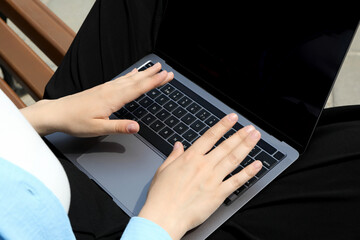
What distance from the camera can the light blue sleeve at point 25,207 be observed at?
1.66 feet

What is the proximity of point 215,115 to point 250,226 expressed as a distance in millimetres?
220

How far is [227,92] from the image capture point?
84 centimetres

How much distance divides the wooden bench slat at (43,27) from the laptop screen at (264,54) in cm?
23

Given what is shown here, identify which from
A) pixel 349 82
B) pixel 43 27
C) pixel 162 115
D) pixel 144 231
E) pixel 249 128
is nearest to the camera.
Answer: pixel 144 231

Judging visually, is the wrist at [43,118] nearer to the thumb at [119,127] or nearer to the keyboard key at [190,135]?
the thumb at [119,127]

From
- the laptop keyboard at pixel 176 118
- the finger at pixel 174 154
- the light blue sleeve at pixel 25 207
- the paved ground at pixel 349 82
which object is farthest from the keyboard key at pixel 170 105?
the paved ground at pixel 349 82

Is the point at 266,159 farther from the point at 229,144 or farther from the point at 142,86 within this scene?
the point at 142,86

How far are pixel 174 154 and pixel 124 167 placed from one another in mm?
105

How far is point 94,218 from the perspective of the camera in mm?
766

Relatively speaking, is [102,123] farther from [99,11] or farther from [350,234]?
[350,234]

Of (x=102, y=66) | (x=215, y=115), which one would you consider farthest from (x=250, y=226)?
(x=102, y=66)

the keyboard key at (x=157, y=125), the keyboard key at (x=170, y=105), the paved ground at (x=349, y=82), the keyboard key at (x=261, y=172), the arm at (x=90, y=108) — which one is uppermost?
the arm at (x=90, y=108)

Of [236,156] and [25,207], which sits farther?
[236,156]

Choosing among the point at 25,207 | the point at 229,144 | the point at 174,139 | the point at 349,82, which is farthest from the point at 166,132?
the point at 349,82
